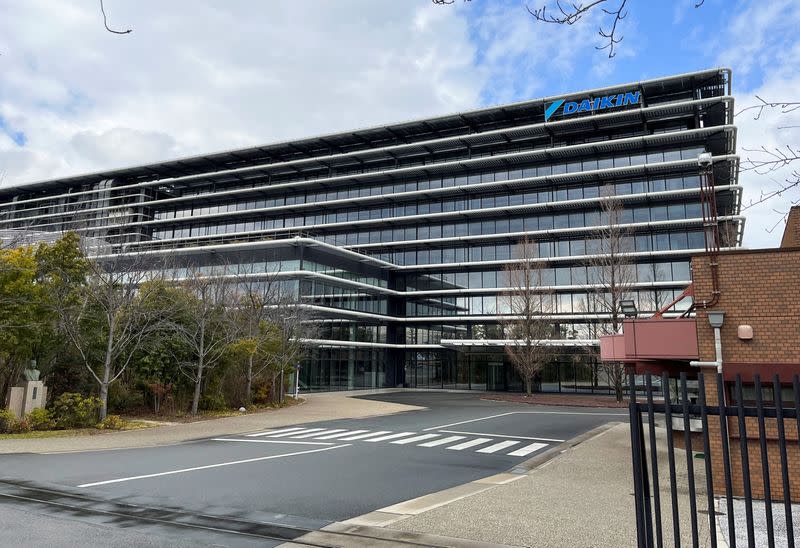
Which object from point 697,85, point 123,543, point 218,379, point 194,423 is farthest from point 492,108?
point 123,543

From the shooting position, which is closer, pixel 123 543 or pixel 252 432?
pixel 123 543

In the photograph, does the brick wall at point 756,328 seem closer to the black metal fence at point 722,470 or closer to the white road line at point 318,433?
the black metal fence at point 722,470

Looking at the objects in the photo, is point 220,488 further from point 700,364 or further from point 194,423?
point 194,423

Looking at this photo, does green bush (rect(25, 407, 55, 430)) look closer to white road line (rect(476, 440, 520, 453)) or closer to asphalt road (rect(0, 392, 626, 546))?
asphalt road (rect(0, 392, 626, 546))

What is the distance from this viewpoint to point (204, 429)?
1991cm

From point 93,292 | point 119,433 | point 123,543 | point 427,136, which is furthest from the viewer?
point 427,136

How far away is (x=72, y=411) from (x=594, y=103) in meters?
48.0

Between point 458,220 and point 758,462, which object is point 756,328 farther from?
point 458,220

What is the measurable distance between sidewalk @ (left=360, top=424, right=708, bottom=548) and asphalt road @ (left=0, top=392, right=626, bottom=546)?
72 cm

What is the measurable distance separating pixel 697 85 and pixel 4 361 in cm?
5235

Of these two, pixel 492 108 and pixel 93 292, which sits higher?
pixel 492 108

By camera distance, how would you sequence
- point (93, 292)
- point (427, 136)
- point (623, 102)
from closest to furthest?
point (93, 292) → point (623, 102) → point (427, 136)

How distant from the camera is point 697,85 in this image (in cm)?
4703

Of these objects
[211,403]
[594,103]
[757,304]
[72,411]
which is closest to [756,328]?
[757,304]
